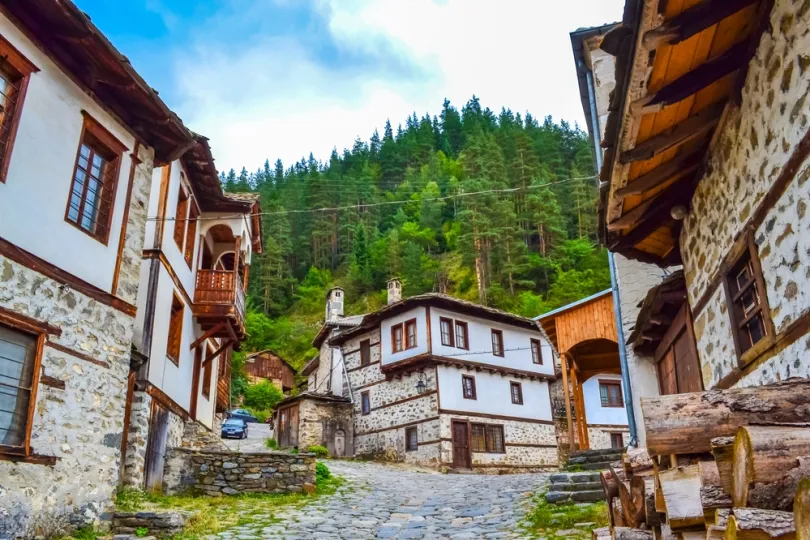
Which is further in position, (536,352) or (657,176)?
(536,352)

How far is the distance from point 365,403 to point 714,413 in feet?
89.0

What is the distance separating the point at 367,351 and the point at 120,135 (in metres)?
20.6

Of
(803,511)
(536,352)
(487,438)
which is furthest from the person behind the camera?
(536,352)

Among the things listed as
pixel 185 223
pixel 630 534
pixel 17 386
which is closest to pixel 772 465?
pixel 630 534

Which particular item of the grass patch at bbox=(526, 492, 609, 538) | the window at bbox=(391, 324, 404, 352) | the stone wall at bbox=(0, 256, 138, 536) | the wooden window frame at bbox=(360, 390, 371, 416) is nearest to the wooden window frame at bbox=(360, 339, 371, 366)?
the wooden window frame at bbox=(360, 390, 371, 416)

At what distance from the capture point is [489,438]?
89.4ft

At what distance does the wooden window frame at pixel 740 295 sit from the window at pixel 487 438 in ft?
70.9

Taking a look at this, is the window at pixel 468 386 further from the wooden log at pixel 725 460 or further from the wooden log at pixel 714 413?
the wooden log at pixel 725 460

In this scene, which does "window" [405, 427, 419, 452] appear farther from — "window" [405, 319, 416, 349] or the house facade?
the house facade

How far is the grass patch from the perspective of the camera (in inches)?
364

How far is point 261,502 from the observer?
13.2m

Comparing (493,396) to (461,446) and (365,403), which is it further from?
(365,403)

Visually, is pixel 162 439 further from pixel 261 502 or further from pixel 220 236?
pixel 220 236

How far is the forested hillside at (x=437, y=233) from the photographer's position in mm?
49656
